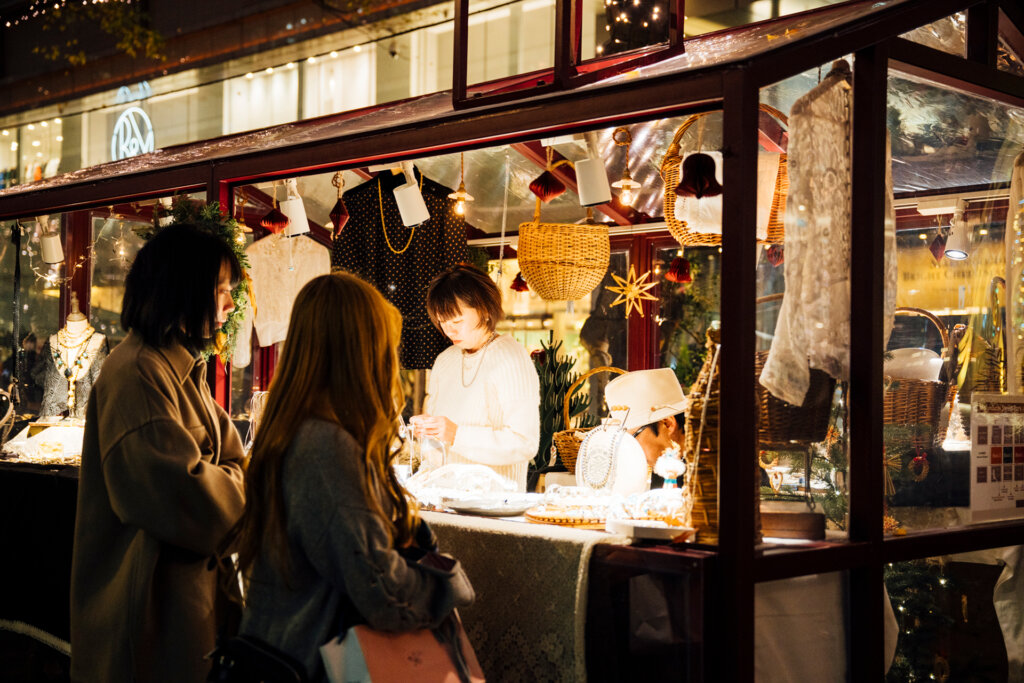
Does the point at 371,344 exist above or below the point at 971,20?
below

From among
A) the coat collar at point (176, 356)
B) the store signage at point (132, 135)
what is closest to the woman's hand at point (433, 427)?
the coat collar at point (176, 356)

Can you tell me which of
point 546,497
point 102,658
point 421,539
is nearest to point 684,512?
point 546,497

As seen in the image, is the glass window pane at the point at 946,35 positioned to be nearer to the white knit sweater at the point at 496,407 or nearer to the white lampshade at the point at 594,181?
the white lampshade at the point at 594,181

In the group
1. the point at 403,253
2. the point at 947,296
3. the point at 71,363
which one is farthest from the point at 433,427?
the point at 71,363

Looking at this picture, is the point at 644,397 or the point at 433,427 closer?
the point at 644,397

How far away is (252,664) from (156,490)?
720mm

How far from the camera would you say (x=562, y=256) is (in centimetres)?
555

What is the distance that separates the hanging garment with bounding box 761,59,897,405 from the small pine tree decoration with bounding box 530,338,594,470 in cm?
336

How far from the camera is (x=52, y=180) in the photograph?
5.95m

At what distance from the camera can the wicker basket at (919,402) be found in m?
3.63

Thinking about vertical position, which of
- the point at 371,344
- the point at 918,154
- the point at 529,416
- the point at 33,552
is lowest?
the point at 33,552

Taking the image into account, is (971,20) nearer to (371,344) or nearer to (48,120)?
(371,344)

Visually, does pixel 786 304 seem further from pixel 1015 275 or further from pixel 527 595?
pixel 1015 275

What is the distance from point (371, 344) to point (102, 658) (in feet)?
4.66
